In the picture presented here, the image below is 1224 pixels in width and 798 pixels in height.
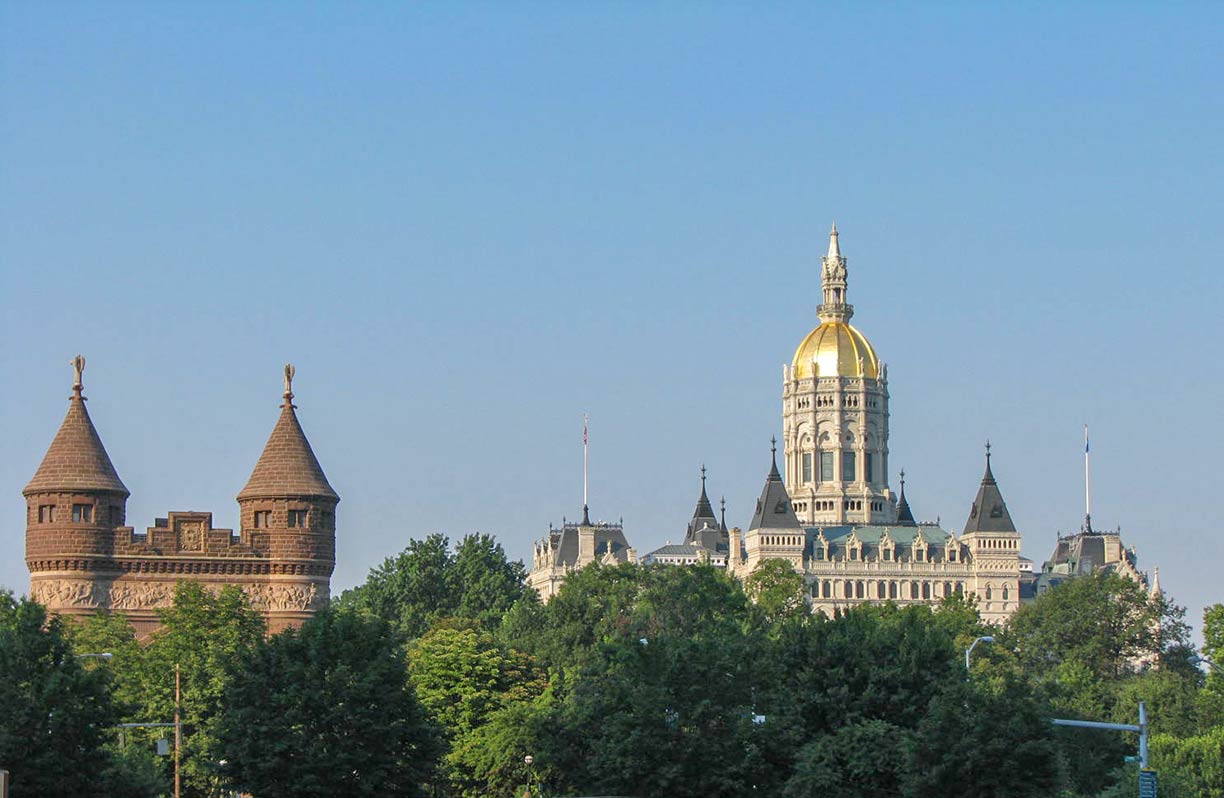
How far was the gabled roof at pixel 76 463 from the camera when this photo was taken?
128m

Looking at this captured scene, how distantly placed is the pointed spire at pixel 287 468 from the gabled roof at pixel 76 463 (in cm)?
609

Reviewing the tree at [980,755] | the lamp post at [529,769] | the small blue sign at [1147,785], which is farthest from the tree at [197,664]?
the small blue sign at [1147,785]

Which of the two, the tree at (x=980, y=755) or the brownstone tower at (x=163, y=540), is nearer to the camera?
the tree at (x=980, y=755)

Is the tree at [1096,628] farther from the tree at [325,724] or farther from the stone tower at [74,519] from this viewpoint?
the tree at [325,724]

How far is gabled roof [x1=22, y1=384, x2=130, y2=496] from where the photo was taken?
128 meters

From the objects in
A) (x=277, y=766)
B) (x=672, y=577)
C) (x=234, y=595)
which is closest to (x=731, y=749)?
(x=277, y=766)

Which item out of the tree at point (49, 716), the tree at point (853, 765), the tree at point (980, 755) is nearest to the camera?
the tree at point (49, 716)

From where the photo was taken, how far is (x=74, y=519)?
127562 mm

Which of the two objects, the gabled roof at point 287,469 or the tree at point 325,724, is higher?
the gabled roof at point 287,469

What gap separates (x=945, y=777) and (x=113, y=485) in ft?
182

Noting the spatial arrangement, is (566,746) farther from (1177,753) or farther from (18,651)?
(1177,753)

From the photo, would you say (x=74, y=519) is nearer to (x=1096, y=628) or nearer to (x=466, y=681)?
(x=466, y=681)

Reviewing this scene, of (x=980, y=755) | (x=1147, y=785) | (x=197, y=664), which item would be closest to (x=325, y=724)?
(x=980, y=755)

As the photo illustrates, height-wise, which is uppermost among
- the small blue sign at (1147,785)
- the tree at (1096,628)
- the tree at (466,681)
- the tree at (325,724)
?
the tree at (1096,628)
